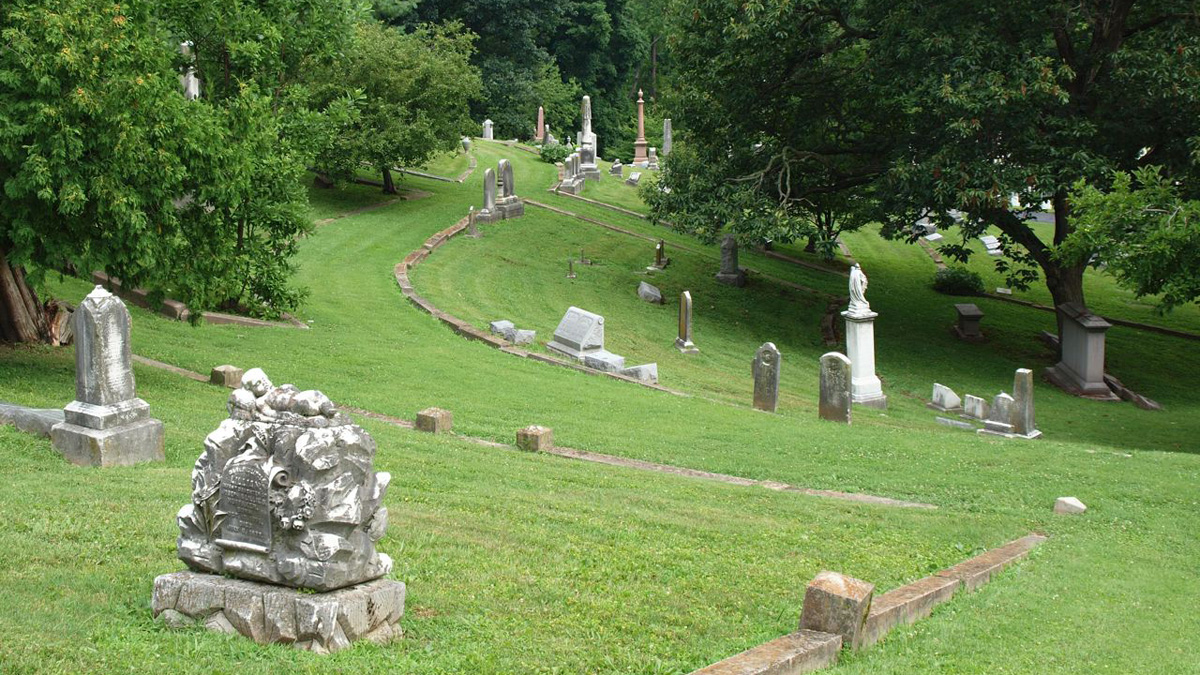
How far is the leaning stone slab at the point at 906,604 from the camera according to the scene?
8508 mm

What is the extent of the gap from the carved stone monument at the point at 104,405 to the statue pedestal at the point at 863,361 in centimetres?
1566

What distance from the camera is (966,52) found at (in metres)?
27.7

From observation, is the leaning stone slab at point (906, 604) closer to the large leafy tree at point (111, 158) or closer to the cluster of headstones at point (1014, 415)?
the large leafy tree at point (111, 158)

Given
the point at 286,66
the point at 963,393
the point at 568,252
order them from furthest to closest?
the point at 568,252 → the point at 963,393 → the point at 286,66

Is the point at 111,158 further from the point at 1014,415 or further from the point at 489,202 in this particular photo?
the point at 489,202

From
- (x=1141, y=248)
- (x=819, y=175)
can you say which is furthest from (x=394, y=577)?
(x=819, y=175)

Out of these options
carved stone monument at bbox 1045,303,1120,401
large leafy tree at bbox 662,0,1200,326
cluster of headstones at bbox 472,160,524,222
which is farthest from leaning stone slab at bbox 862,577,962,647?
cluster of headstones at bbox 472,160,524,222

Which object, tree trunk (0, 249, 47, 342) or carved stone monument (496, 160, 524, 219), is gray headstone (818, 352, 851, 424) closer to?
tree trunk (0, 249, 47, 342)

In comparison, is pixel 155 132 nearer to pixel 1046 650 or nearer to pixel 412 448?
pixel 412 448

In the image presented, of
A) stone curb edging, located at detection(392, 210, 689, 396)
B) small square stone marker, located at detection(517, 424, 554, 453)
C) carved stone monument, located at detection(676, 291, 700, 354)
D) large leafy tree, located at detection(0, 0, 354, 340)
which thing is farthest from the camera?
carved stone monument, located at detection(676, 291, 700, 354)

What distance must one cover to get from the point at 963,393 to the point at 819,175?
30.2ft

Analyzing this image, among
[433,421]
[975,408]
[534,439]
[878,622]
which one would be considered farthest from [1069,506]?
[975,408]

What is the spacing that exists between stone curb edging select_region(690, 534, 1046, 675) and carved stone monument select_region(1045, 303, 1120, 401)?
18.2 m

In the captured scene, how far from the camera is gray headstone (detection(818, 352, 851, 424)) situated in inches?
833
